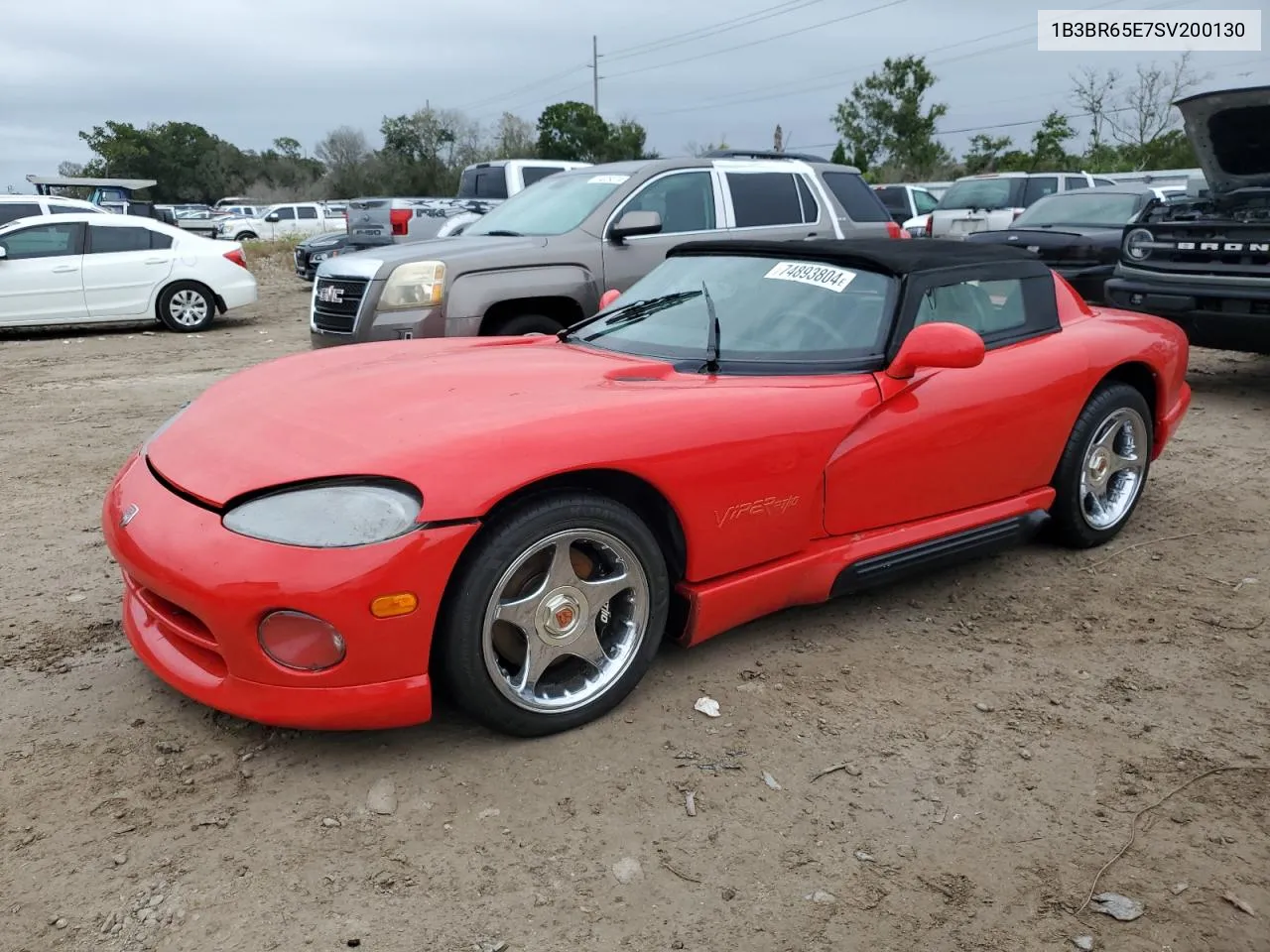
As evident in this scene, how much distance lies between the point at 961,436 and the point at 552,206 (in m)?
4.41

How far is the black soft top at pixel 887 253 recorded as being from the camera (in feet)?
11.6

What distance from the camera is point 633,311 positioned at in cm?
380

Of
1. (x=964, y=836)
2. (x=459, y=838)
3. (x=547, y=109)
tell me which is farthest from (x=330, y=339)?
(x=547, y=109)

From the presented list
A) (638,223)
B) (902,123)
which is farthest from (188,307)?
(902,123)

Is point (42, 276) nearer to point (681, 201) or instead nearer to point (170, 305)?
point (170, 305)

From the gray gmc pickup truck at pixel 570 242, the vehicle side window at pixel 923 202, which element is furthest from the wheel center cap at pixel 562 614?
the vehicle side window at pixel 923 202

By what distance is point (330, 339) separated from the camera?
22.1ft

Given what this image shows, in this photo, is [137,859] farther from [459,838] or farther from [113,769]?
[459,838]

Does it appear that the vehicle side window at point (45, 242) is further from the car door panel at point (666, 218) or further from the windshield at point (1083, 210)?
the windshield at point (1083, 210)

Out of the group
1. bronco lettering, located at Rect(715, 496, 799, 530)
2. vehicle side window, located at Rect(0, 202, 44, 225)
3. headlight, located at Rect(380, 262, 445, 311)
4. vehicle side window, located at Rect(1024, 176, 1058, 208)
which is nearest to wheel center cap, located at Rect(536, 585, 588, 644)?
bronco lettering, located at Rect(715, 496, 799, 530)

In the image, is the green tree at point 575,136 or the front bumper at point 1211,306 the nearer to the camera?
the front bumper at point 1211,306

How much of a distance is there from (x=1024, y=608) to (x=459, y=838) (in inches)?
90.2

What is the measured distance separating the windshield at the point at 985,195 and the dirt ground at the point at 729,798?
1327 centimetres

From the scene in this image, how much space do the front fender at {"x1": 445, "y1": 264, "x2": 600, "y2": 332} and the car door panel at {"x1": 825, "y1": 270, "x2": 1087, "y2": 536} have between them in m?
3.18
